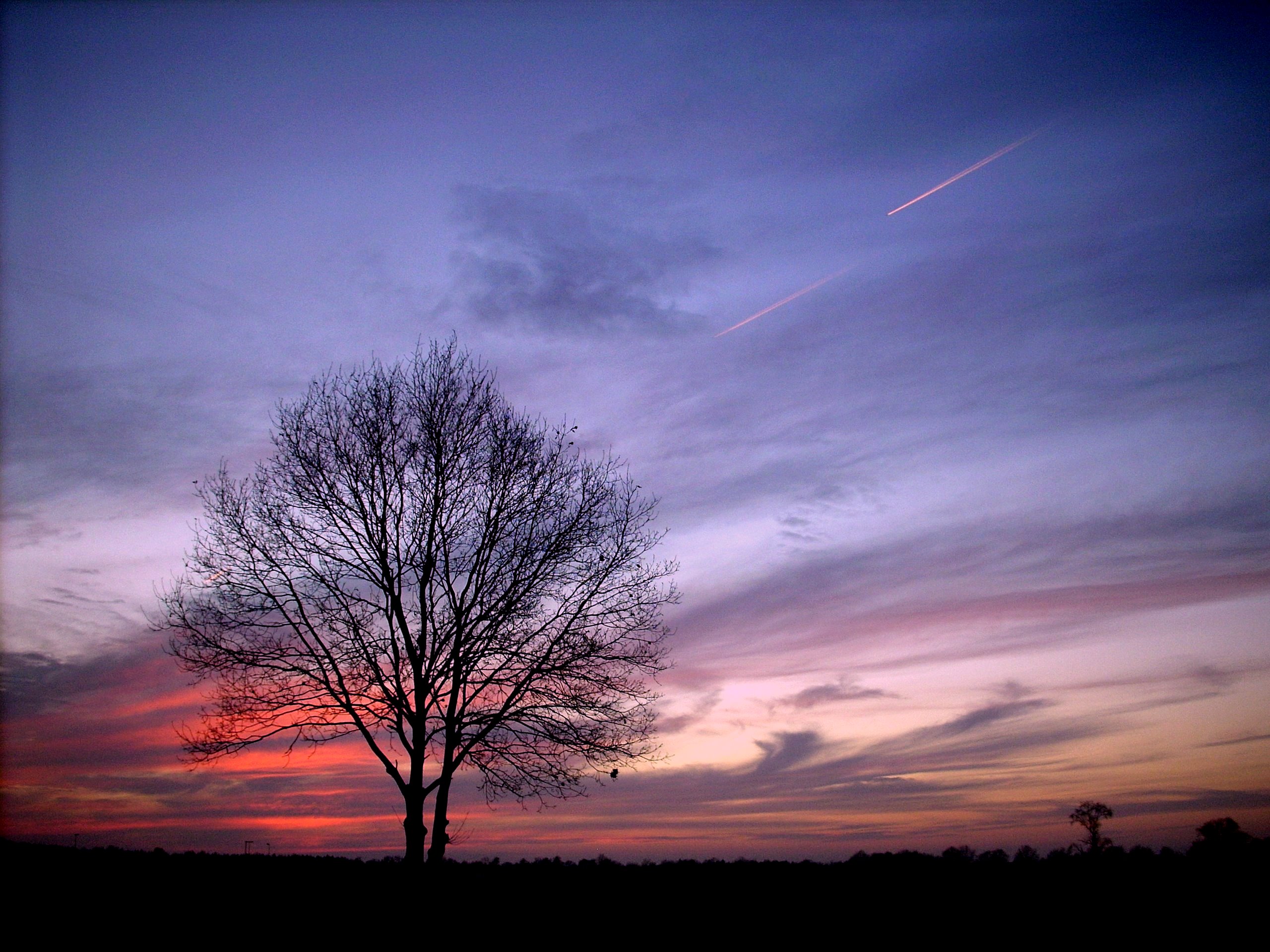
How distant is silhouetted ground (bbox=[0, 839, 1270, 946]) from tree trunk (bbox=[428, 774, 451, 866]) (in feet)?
10.6

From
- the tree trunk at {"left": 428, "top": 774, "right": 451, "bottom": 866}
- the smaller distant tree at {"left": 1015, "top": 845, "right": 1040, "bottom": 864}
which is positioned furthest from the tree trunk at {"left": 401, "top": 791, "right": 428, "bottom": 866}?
the smaller distant tree at {"left": 1015, "top": 845, "right": 1040, "bottom": 864}

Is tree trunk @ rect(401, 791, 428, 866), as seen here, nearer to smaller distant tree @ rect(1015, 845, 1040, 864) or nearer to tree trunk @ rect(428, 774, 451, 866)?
tree trunk @ rect(428, 774, 451, 866)

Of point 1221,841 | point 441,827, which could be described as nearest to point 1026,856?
point 1221,841

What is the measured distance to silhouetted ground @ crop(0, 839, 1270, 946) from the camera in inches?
296

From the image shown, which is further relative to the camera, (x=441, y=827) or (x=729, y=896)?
(x=441, y=827)

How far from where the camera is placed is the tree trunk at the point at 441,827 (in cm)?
1605

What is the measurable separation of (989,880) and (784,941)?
2.75 meters

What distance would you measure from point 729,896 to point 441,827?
8569 mm

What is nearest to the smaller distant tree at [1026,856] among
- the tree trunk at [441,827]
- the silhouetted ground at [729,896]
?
the silhouetted ground at [729,896]

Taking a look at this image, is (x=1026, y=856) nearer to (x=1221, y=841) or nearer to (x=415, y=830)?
(x=1221, y=841)

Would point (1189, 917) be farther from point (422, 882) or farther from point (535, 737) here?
point (535, 737)

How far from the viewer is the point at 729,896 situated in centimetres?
991

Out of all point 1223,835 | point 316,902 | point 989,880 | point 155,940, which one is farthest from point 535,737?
point 1223,835

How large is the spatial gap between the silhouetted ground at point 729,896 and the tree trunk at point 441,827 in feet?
10.6
